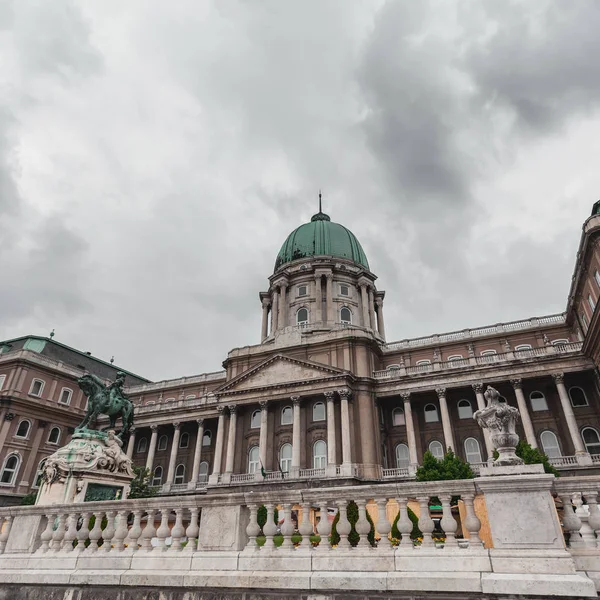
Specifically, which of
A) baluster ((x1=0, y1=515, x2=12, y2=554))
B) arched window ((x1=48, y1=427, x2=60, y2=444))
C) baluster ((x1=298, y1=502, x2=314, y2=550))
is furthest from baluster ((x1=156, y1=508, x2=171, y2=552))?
arched window ((x1=48, y1=427, x2=60, y2=444))

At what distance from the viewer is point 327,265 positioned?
61.2 metres

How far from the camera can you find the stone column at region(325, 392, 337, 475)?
126 ft

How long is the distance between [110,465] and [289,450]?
31735 millimetres

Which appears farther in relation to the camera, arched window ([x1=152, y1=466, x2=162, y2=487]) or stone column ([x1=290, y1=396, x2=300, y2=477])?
arched window ([x1=152, y1=466, x2=162, y2=487])

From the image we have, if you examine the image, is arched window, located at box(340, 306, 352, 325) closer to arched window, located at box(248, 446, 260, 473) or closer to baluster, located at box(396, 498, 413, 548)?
arched window, located at box(248, 446, 260, 473)

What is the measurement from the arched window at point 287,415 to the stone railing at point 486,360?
30.7 ft

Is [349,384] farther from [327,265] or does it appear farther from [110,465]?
[110,465]

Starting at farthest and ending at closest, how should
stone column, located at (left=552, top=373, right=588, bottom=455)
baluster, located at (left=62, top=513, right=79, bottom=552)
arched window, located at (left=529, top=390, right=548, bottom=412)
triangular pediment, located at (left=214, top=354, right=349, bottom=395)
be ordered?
triangular pediment, located at (left=214, top=354, right=349, bottom=395), arched window, located at (left=529, top=390, right=548, bottom=412), stone column, located at (left=552, top=373, right=588, bottom=455), baluster, located at (left=62, top=513, right=79, bottom=552)

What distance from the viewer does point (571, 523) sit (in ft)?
20.0

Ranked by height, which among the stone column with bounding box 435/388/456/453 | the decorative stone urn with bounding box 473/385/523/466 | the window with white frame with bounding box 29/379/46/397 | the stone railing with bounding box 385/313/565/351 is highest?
the stone railing with bounding box 385/313/565/351

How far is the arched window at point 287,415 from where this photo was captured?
43.8 m

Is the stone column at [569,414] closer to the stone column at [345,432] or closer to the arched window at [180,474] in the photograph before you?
the stone column at [345,432]

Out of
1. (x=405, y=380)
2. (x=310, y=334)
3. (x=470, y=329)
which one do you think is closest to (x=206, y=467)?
(x=310, y=334)

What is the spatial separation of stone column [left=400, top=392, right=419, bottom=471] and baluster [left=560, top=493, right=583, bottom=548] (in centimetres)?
3356
